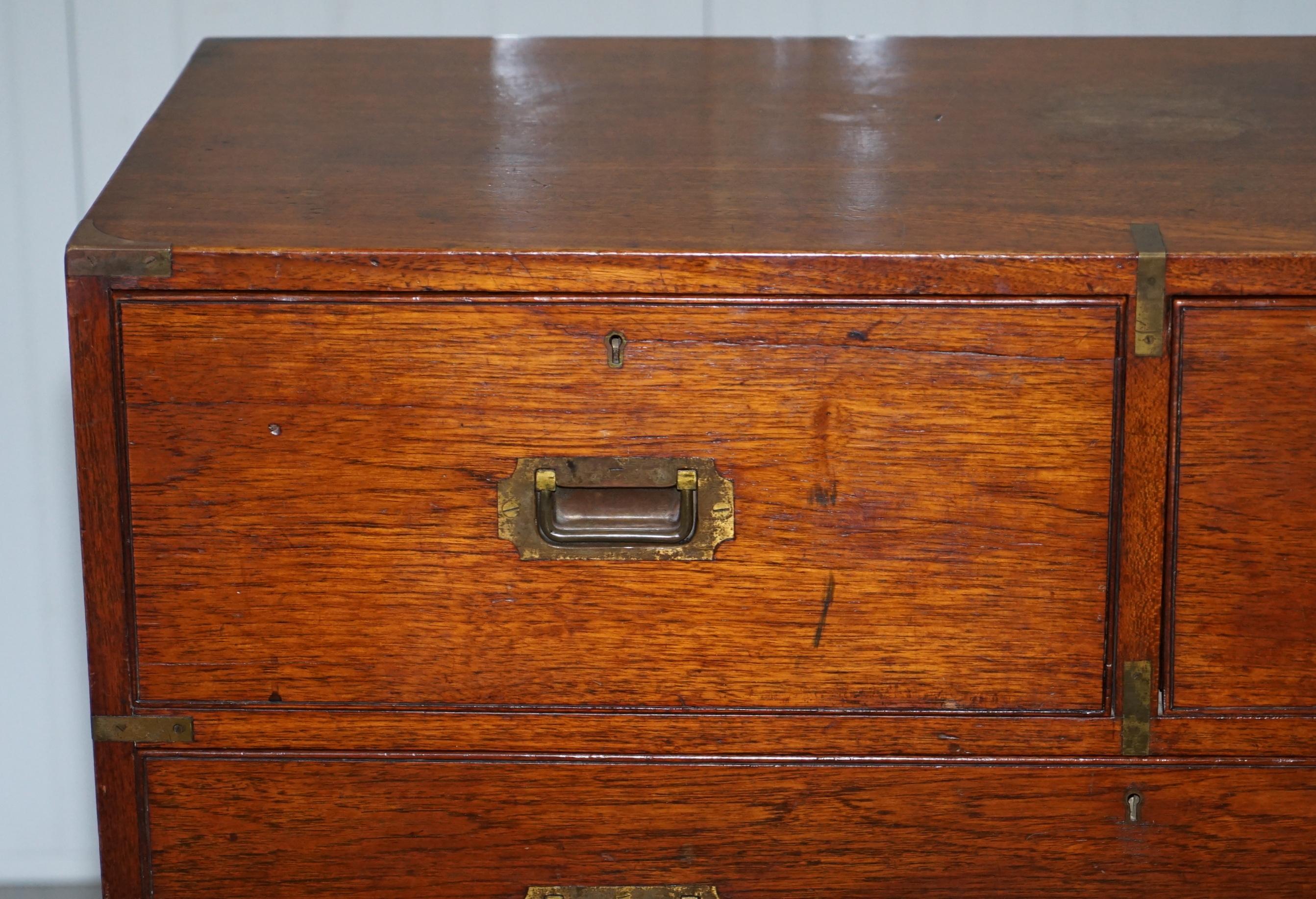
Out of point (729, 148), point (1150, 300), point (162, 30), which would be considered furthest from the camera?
point (162, 30)

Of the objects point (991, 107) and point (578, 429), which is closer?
point (578, 429)

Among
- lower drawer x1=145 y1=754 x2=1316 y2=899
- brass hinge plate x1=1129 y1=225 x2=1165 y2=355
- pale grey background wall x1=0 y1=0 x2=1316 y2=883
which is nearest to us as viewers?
brass hinge plate x1=1129 y1=225 x2=1165 y2=355

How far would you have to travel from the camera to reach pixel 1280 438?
1208 mm

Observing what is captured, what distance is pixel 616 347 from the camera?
3.95 feet

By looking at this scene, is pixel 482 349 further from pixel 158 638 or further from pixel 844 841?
pixel 844 841

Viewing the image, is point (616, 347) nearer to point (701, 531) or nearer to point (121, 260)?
point (701, 531)

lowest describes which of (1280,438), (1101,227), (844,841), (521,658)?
(844,841)

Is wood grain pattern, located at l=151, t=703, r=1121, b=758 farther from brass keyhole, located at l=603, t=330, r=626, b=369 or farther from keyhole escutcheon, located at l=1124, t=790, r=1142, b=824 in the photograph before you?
brass keyhole, located at l=603, t=330, r=626, b=369

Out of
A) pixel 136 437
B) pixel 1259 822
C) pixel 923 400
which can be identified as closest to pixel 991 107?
pixel 923 400

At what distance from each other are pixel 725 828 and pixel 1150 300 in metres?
0.56

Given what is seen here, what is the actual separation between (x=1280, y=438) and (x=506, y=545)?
0.63m

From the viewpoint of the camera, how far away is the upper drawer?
1203 millimetres

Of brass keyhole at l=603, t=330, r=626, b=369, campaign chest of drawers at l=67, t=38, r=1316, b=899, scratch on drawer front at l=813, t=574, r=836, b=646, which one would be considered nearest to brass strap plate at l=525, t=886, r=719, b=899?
campaign chest of drawers at l=67, t=38, r=1316, b=899

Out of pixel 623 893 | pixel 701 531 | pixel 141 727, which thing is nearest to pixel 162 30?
pixel 141 727
